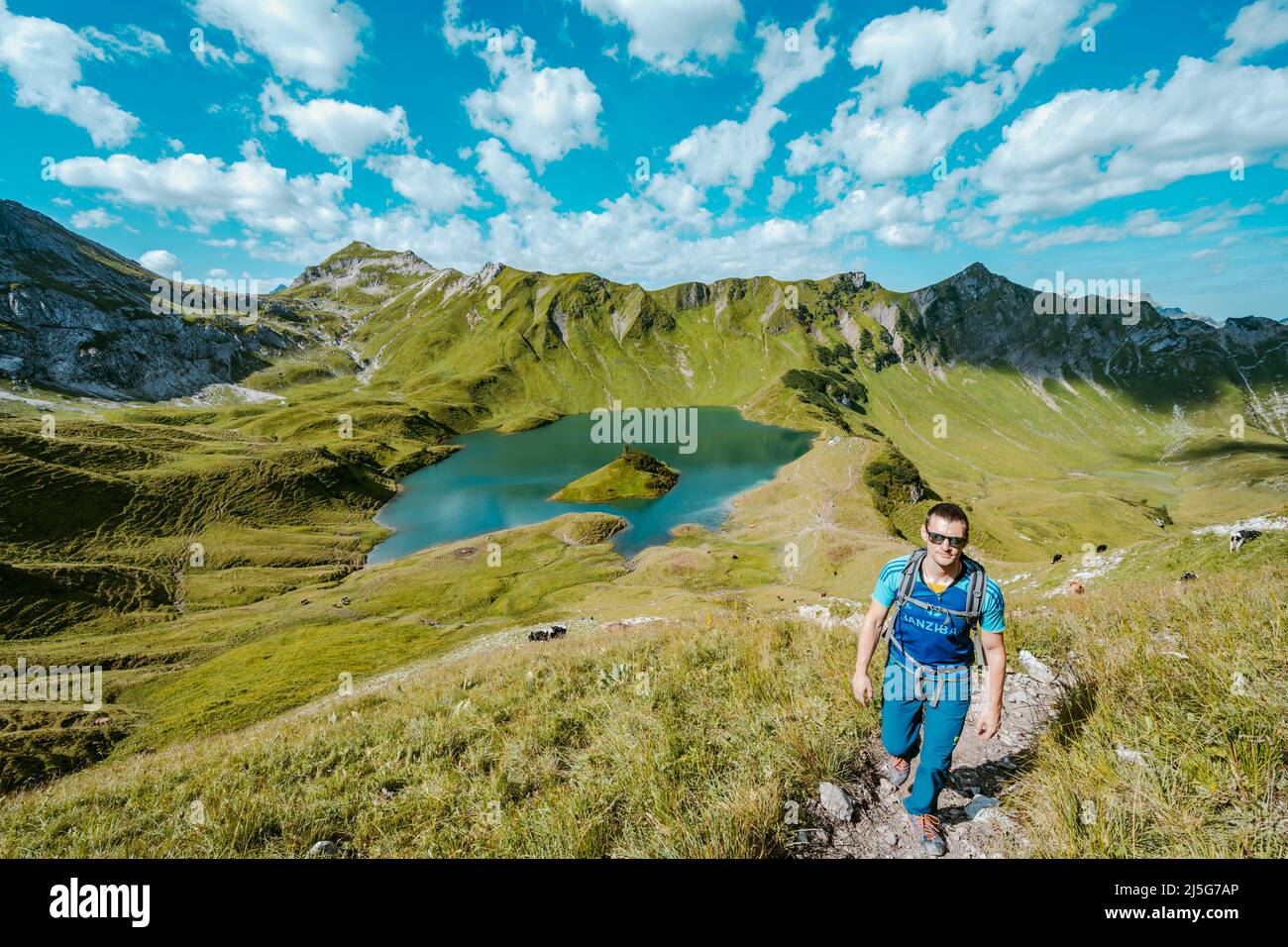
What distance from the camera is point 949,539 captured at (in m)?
5.27

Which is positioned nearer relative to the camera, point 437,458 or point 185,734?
point 185,734

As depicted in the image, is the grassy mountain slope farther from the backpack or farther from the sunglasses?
the sunglasses

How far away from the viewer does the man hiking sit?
502 cm

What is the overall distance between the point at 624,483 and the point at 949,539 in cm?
11440

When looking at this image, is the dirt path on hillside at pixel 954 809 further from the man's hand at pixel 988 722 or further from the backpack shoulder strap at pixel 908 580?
the backpack shoulder strap at pixel 908 580

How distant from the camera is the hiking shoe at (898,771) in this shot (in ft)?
17.7

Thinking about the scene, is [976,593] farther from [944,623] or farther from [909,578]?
[909,578]

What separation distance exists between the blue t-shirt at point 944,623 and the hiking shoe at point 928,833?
4.94 feet

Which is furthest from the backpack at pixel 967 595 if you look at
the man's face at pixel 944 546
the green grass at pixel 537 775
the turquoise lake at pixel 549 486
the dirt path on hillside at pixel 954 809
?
the turquoise lake at pixel 549 486

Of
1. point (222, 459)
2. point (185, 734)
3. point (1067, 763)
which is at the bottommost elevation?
point (185, 734)
